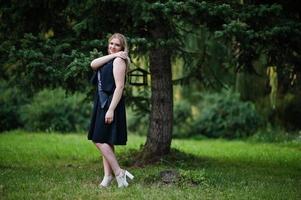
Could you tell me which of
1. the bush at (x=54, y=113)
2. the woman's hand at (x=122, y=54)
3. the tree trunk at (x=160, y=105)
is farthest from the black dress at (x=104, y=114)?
the bush at (x=54, y=113)

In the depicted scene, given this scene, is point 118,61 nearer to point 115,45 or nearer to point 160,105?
point 115,45

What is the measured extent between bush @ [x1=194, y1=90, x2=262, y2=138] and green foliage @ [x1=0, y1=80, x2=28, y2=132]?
6.67 m

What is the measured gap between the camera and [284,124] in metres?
17.7

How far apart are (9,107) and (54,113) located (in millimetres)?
1740

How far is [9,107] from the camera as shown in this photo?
1925 cm

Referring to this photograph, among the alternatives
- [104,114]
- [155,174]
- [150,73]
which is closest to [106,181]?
[155,174]

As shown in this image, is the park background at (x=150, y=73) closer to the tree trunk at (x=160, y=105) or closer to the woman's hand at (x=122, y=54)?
the tree trunk at (x=160, y=105)

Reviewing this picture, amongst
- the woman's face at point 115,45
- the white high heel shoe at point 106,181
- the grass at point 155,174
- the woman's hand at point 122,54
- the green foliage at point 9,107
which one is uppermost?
the woman's face at point 115,45

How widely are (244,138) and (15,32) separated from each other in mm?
10733

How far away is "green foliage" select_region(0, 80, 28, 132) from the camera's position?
1905cm

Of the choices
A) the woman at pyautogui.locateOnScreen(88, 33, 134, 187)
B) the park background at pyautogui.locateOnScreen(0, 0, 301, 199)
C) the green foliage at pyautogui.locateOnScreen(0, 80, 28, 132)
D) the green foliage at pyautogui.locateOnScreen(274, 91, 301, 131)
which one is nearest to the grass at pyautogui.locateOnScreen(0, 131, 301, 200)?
the park background at pyautogui.locateOnScreen(0, 0, 301, 199)

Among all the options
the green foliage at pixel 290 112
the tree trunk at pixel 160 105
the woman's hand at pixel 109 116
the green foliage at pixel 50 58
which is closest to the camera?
the woman's hand at pixel 109 116

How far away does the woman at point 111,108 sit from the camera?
689 centimetres

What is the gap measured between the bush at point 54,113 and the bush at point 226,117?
14.5ft
